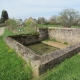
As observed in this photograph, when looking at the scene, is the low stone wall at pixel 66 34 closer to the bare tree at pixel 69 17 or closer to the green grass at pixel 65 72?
the green grass at pixel 65 72

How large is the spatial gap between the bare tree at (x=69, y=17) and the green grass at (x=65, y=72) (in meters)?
24.5

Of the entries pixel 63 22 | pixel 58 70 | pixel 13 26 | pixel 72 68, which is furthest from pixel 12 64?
pixel 63 22

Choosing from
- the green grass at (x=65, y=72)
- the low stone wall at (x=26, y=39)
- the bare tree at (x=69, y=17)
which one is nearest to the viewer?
the green grass at (x=65, y=72)

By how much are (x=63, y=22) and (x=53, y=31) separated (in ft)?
56.5

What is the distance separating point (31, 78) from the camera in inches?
180

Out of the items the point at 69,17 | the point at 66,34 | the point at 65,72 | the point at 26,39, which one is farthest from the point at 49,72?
→ the point at 69,17

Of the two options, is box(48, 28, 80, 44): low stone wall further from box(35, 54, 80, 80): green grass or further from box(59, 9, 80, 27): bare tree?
box(59, 9, 80, 27): bare tree

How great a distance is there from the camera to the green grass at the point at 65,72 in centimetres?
439

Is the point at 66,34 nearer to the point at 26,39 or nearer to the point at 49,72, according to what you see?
the point at 26,39

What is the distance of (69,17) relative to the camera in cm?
2947

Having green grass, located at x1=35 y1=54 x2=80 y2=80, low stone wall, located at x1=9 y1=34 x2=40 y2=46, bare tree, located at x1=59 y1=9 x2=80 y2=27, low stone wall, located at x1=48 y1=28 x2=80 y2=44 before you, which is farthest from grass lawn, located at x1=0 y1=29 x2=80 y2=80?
bare tree, located at x1=59 y1=9 x2=80 y2=27

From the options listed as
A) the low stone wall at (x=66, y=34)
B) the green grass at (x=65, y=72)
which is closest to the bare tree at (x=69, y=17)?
the low stone wall at (x=66, y=34)

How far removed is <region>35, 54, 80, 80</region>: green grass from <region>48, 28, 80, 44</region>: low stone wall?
617 centimetres

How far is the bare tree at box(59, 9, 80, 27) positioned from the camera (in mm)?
29075
